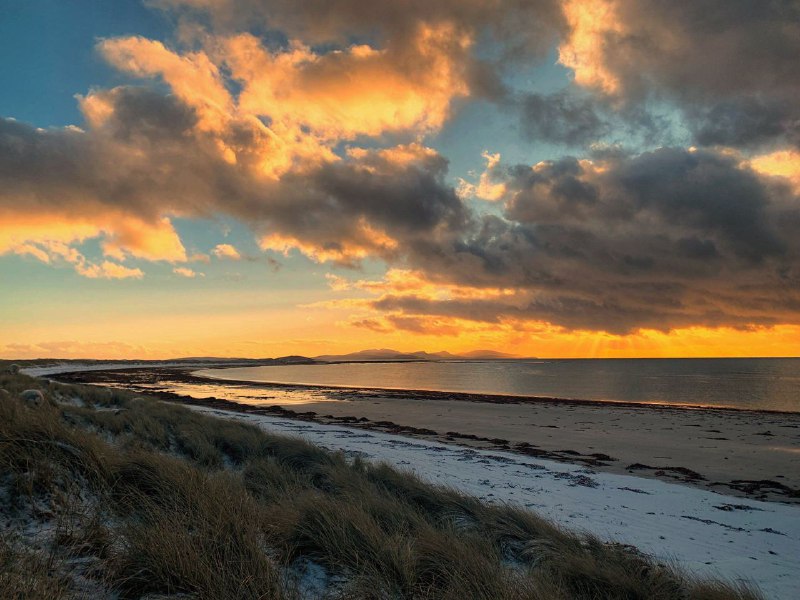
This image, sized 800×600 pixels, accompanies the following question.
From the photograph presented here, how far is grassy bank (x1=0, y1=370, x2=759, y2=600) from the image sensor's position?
9.93 feet

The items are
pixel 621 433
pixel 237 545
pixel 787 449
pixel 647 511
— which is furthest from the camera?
pixel 621 433

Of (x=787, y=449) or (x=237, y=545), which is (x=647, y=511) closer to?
(x=237, y=545)

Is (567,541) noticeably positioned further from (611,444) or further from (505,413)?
(505,413)

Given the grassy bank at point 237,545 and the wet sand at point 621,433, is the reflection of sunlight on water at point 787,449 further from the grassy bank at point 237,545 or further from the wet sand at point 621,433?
the grassy bank at point 237,545

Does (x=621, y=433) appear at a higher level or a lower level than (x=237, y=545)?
lower

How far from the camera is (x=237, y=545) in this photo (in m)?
3.51

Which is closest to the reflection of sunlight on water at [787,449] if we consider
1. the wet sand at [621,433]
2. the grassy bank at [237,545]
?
the wet sand at [621,433]

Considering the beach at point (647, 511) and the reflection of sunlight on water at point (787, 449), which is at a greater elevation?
the beach at point (647, 511)

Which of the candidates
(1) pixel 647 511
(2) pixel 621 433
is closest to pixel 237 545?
(1) pixel 647 511

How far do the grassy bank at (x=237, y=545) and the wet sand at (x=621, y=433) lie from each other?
9.15m

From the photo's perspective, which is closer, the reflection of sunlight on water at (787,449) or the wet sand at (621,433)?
the wet sand at (621,433)

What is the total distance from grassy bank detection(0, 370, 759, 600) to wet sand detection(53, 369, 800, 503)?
Answer: 30.0 ft

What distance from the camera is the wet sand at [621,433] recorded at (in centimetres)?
1314

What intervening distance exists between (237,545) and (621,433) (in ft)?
69.7
